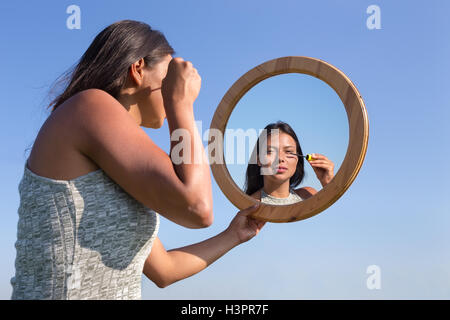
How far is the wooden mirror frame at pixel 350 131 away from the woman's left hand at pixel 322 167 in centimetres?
5

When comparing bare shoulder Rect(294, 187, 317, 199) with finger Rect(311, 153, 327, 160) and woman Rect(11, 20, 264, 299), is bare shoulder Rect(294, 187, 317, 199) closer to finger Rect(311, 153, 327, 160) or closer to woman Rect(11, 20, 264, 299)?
finger Rect(311, 153, 327, 160)

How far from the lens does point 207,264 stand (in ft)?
6.24

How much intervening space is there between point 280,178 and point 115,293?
0.88 meters

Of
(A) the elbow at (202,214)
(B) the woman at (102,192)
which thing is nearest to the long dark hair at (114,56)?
(B) the woman at (102,192)

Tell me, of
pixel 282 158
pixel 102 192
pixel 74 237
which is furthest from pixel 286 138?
pixel 74 237

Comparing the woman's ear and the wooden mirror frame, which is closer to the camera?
the woman's ear

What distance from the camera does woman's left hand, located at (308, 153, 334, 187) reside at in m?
1.69

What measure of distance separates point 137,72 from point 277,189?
0.80 meters

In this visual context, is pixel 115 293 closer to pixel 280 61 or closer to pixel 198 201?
pixel 198 201

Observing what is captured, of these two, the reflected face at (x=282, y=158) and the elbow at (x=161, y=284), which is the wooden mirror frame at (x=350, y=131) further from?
the elbow at (x=161, y=284)

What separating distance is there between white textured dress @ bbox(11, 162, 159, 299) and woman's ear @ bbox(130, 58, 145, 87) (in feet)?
1.15

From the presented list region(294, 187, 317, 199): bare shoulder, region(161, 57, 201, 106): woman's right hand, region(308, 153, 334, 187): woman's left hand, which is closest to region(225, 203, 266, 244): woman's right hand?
region(294, 187, 317, 199): bare shoulder

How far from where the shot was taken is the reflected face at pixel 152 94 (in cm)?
140
